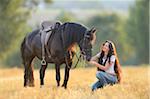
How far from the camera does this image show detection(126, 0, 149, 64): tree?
56.9m

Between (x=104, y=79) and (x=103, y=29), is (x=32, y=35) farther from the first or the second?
(x=103, y=29)

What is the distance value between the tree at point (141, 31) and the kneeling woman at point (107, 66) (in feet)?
148

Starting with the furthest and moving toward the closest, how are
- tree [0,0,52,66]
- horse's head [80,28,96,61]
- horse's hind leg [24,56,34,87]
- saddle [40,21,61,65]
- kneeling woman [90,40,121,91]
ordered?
tree [0,0,52,66] → horse's hind leg [24,56,34,87] → saddle [40,21,61,65] → kneeling woman [90,40,121,91] → horse's head [80,28,96,61]

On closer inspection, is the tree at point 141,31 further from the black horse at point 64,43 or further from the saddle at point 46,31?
the saddle at point 46,31

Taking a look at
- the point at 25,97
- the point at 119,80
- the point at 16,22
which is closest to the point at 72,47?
the point at 119,80

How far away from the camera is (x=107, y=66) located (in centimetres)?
1134

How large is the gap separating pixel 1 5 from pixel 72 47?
26.0 meters

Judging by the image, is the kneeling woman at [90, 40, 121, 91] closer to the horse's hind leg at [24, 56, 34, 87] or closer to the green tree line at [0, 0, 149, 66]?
the horse's hind leg at [24, 56, 34, 87]

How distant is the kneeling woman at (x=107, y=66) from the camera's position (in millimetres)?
11312

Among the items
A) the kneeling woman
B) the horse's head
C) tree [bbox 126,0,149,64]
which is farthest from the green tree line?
the horse's head

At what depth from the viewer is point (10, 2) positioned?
3756 cm

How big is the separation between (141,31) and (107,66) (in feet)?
157

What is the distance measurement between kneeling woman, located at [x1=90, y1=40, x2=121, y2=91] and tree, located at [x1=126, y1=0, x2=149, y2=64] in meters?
45.1

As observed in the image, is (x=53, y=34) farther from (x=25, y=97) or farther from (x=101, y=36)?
(x=101, y=36)
